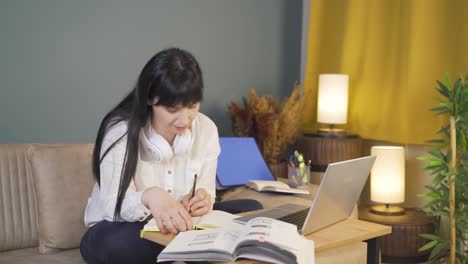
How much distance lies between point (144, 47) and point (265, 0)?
1.01 metres

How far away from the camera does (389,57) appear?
3547 millimetres

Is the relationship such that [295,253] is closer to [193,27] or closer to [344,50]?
[193,27]

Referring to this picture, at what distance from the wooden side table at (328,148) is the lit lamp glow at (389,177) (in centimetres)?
15

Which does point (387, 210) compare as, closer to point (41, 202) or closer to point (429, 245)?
point (429, 245)

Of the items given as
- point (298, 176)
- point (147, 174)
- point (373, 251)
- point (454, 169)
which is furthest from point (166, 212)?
point (454, 169)

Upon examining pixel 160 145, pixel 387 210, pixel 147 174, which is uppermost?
pixel 160 145

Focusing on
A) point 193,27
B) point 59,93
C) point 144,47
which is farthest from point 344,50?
point 59,93

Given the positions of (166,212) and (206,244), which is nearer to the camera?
(206,244)

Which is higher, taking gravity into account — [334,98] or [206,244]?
[334,98]

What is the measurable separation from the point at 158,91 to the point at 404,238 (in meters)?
1.81

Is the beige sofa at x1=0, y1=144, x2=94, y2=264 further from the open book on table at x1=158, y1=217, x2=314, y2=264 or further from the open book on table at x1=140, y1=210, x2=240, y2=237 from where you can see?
the open book on table at x1=158, y1=217, x2=314, y2=264

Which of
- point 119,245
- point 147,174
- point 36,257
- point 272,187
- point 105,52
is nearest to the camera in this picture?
point 119,245

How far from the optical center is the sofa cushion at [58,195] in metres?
2.29

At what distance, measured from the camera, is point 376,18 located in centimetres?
361
